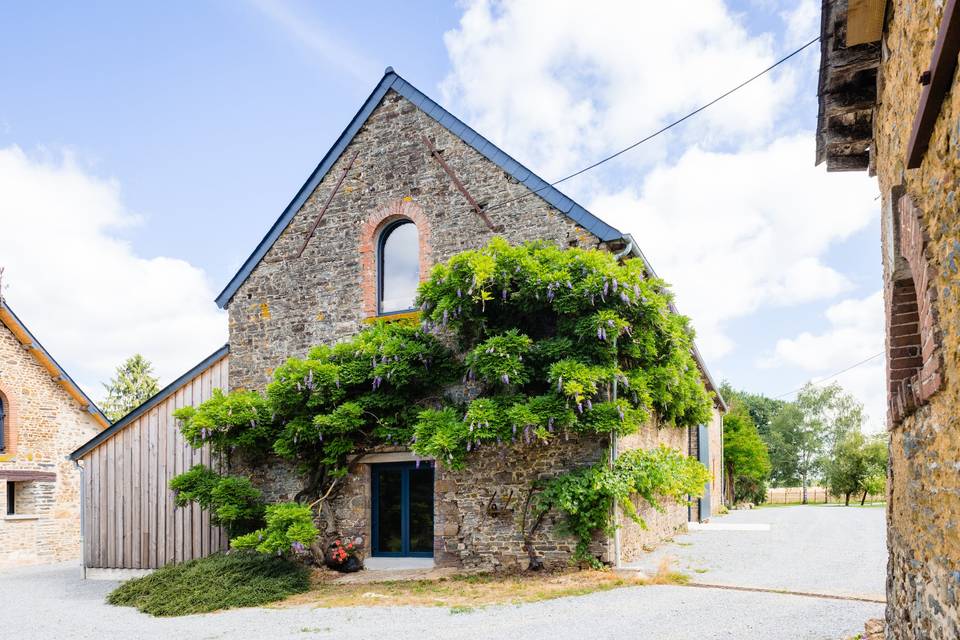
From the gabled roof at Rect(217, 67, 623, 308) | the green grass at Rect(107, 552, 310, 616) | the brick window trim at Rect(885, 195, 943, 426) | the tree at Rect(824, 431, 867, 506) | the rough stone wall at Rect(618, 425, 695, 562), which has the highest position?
the gabled roof at Rect(217, 67, 623, 308)

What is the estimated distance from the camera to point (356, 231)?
13039mm

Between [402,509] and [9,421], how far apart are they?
38.4 feet

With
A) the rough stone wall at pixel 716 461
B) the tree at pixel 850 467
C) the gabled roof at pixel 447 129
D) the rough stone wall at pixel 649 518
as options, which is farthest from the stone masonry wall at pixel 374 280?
the tree at pixel 850 467

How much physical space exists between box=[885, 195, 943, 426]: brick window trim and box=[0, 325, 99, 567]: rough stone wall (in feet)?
62.0

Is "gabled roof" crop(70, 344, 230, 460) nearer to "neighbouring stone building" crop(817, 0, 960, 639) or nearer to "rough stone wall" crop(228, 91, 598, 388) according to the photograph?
"rough stone wall" crop(228, 91, 598, 388)

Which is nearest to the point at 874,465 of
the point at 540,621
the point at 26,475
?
the point at 540,621

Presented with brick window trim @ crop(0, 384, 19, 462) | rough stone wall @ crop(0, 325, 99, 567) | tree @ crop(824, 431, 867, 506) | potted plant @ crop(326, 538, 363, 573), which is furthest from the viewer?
tree @ crop(824, 431, 867, 506)

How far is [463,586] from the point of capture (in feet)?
32.8

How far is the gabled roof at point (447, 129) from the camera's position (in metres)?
11.2

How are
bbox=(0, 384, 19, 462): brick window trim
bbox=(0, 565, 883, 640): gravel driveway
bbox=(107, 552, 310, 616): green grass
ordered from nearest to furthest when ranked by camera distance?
bbox=(0, 565, 883, 640): gravel driveway → bbox=(107, 552, 310, 616): green grass → bbox=(0, 384, 19, 462): brick window trim

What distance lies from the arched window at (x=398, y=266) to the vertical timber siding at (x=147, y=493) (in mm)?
3337

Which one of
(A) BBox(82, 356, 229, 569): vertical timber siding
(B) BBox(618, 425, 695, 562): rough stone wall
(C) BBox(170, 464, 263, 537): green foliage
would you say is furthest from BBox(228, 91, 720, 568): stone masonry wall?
(A) BBox(82, 356, 229, 569): vertical timber siding

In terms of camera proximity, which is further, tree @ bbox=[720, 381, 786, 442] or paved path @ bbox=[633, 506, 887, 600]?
tree @ bbox=[720, 381, 786, 442]

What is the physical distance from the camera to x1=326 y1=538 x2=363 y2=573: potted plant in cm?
1173
